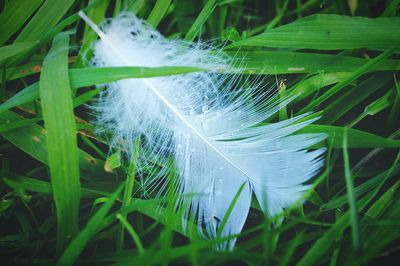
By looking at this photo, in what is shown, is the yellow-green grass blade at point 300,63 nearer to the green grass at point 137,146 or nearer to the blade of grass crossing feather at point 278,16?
the green grass at point 137,146

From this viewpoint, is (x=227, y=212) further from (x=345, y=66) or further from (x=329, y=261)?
(x=345, y=66)

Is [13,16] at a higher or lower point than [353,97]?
higher

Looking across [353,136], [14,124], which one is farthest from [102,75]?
[353,136]

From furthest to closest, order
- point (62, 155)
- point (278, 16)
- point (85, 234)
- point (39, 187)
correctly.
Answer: point (278, 16) < point (39, 187) < point (62, 155) < point (85, 234)

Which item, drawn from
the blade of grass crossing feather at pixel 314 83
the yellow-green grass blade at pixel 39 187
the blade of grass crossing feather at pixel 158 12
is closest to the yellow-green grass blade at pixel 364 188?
the blade of grass crossing feather at pixel 314 83

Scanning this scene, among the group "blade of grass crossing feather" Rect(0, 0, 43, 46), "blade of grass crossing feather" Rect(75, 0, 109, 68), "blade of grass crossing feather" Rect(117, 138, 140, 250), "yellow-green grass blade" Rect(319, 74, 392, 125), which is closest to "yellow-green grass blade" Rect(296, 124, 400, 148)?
"yellow-green grass blade" Rect(319, 74, 392, 125)

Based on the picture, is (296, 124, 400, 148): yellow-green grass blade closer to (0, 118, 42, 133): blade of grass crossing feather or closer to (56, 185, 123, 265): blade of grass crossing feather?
(56, 185, 123, 265): blade of grass crossing feather

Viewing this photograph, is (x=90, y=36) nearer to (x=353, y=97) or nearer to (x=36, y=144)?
(x=36, y=144)
